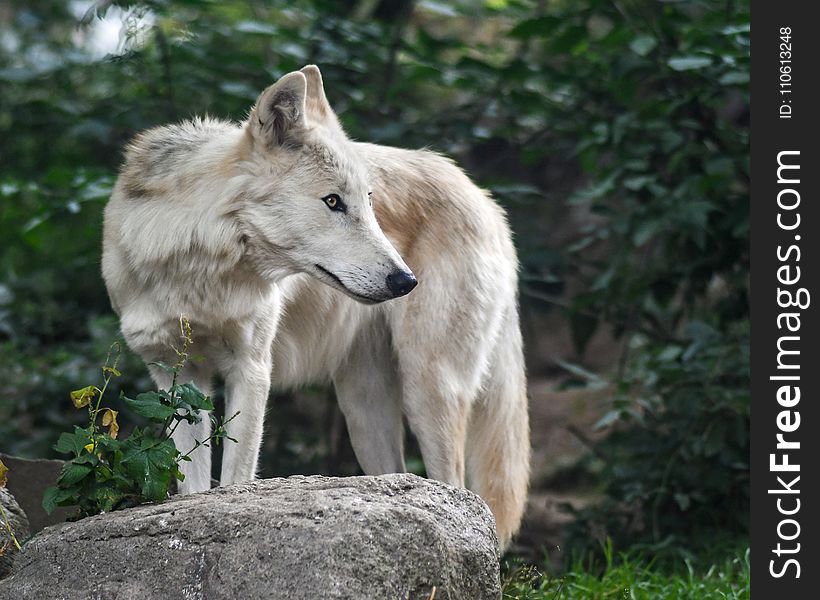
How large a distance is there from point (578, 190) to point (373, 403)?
78.2 inches

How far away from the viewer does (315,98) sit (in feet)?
11.4

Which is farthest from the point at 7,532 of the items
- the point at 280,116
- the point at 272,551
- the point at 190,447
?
the point at 280,116

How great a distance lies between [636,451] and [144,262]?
309 centimetres

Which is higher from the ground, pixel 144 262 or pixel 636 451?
pixel 144 262

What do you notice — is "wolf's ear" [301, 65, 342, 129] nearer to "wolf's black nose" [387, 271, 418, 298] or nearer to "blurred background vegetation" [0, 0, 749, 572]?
"wolf's black nose" [387, 271, 418, 298]

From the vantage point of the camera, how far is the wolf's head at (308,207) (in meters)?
3.17

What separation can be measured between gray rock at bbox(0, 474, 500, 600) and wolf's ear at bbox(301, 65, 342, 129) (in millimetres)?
1472

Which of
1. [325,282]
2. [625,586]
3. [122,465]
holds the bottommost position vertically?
[625,586]

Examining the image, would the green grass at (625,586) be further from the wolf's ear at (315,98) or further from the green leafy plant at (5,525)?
the wolf's ear at (315,98)

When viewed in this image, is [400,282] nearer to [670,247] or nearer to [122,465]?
[122,465]

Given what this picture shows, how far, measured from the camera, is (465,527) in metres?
2.53

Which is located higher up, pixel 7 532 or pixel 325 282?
pixel 325 282

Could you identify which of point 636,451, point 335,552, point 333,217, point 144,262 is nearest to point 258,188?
point 333,217

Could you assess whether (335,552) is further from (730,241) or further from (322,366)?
(730,241)
